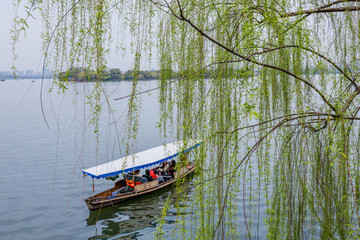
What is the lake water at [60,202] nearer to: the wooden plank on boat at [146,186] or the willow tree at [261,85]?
the wooden plank on boat at [146,186]

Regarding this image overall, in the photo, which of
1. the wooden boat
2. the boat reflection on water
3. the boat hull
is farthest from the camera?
the wooden boat

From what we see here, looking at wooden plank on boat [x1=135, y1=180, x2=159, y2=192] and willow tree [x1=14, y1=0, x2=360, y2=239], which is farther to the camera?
wooden plank on boat [x1=135, y1=180, x2=159, y2=192]

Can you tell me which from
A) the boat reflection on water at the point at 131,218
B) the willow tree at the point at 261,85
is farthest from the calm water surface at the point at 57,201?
the willow tree at the point at 261,85

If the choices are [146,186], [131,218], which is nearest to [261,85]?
[131,218]

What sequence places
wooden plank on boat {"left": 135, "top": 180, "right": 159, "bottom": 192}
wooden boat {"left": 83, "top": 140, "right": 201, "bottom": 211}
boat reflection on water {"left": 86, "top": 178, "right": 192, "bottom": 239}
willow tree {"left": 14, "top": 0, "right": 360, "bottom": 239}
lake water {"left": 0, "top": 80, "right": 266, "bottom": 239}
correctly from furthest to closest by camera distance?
wooden plank on boat {"left": 135, "top": 180, "right": 159, "bottom": 192} < wooden boat {"left": 83, "top": 140, "right": 201, "bottom": 211} < boat reflection on water {"left": 86, "top": 178, "right": 192, "bottom": 239} < lake water {"left": 0, "top": 80, "right": 266, "bottom": 239} < willow tree {"left": 14, "top": 0, "right": 360, "bottom": 239}

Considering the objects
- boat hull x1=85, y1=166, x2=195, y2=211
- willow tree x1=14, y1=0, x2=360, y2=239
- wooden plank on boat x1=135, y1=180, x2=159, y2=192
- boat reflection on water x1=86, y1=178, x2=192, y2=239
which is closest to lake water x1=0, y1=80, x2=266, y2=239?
boat reflection on water x1=86, y1=178, x2=192, y2=239

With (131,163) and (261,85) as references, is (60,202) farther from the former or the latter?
(261,85)

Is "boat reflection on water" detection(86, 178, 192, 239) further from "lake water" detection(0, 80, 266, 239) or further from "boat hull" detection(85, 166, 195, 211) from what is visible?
"boat hull" detection(85, 166, 195, 211)

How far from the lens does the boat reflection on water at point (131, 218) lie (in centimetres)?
767

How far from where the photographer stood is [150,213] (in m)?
8.92

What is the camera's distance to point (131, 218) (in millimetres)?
8570

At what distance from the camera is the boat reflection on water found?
302 inches

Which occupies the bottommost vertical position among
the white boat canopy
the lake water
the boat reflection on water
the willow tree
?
the boat reflection on water

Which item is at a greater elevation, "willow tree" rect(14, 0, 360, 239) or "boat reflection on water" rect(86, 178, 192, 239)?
"willow tree" rect(14, 0, 360, 239)
